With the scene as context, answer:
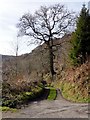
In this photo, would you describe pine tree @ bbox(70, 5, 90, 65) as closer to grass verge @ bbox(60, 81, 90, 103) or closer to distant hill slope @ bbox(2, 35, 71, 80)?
grass verge @ bbox(60, 81, 90, 103)

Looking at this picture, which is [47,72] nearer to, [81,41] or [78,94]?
[81,41]

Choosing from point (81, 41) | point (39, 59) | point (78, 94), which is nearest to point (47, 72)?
point (39, 59)

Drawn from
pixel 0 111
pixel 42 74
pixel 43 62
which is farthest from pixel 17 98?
pixel 43 62

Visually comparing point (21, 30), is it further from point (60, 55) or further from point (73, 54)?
point (73, 54)

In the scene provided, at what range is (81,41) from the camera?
2492 centimetres

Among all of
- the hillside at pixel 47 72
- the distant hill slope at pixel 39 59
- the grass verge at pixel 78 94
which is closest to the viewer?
the grass verge at pixel 78 94

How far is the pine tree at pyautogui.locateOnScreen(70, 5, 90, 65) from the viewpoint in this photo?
983 inches

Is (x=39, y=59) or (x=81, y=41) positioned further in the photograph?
(x=39, y=59)

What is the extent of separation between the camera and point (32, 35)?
4141 centimetres

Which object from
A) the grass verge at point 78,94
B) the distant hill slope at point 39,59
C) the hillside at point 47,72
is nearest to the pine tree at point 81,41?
the hillside at point 47,72

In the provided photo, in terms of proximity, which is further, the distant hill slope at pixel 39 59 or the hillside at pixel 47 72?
the distant hill slope at pixel 39 59

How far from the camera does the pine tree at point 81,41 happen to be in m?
25.0

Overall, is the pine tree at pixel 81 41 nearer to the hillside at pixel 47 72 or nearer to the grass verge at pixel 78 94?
the hillside at pixel 47 72

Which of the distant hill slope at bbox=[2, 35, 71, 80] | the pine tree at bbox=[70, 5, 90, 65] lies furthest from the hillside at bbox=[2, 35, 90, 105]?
the pine tree at bbox=[70, 5, 90, 65]
